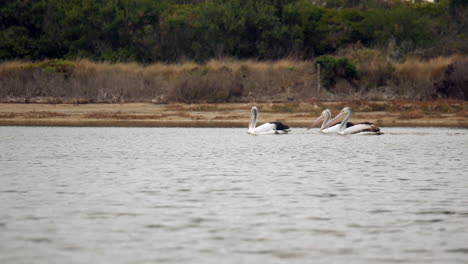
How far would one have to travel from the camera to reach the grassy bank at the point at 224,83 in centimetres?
2834

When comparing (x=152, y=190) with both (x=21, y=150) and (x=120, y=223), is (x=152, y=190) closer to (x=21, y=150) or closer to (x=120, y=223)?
(x=120, y=223)

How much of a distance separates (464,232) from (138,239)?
2.85m

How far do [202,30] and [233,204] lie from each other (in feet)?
124

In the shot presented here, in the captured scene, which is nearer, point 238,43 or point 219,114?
point 219,114

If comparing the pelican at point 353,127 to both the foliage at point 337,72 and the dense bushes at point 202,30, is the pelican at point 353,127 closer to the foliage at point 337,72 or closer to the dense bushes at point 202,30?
the foliage at point 337,72

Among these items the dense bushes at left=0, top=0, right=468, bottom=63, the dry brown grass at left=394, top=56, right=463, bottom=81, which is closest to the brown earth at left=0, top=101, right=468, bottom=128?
the dry brown grass at left=394, top=56, right=463, bottom=81

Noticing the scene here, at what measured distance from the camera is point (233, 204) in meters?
8.06

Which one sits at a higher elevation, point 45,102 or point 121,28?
point 121,28

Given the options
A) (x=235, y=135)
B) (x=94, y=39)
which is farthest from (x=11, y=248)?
(x=94, y=39)

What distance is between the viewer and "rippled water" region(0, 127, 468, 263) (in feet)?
19.1

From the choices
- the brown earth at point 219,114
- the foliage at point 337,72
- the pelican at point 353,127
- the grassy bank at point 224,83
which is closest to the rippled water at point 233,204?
the pelican at point 353,127

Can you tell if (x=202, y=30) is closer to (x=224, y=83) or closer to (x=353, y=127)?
(x=224, y=83)

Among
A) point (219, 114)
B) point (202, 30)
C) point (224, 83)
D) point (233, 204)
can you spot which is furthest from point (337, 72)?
point (233, 204)

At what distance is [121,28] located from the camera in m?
45.2
